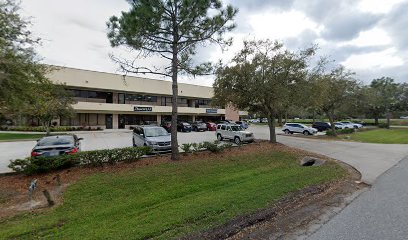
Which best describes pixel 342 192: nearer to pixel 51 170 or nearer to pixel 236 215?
pixel 236 215

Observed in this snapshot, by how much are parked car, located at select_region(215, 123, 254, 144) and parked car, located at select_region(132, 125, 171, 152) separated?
25.4 feet

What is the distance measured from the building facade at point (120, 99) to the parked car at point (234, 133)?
16.3 metres

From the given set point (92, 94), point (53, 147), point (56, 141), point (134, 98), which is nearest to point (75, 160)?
point (53, 147)

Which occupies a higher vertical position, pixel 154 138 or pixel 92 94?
pixel 92 94

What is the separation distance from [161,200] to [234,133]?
49.7 ft

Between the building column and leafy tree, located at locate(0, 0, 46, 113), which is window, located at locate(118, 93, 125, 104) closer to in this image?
the building column

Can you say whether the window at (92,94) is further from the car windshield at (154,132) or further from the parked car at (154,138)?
the car windshield at (154,132)

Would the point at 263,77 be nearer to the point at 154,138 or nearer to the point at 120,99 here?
the point at 154,138

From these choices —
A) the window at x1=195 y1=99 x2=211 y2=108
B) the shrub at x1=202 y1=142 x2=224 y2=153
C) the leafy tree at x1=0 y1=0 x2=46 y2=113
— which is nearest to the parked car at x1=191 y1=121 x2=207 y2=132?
the window at x1=195 y1=99 x2=211 y2=108

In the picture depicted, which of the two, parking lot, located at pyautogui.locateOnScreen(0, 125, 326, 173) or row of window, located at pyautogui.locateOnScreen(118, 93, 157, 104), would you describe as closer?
parking lot, located at pyautogui.locateOnScreen(0, 125, 326, 173)

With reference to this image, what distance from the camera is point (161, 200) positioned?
6.46 meters

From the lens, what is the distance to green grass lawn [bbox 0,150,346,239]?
4.73 meters

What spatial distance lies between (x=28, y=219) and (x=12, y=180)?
4.15 meters

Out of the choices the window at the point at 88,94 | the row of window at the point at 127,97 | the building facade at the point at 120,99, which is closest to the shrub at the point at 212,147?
the building facade at the point at 120,99
